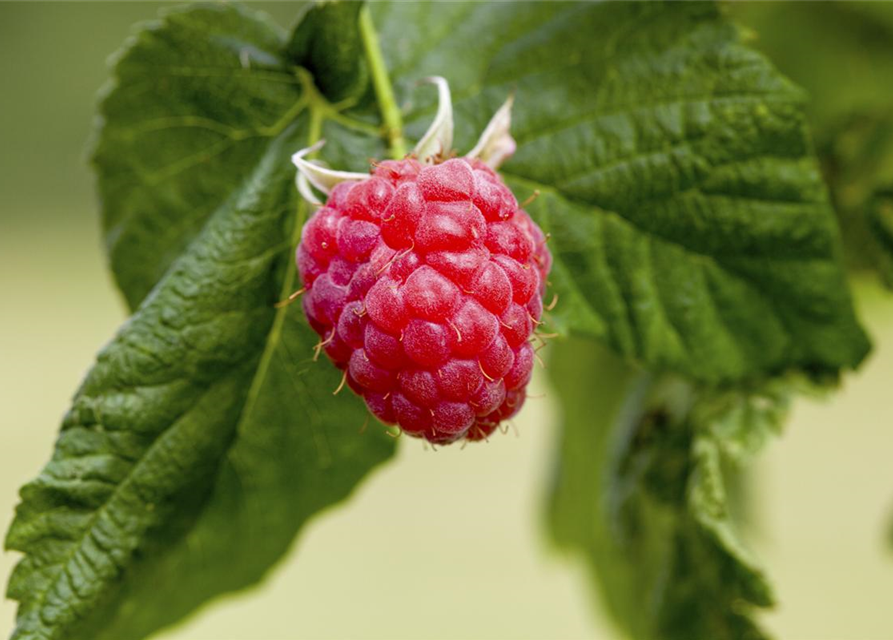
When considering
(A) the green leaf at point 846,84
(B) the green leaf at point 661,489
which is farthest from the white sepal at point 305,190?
(A) the green leaf at point 846,84

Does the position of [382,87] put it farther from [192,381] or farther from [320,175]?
[192,381]

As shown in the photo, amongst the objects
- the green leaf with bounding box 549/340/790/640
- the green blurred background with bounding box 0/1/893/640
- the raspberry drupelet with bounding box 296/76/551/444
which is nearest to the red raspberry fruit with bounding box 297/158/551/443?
the raspberry drupelet with bounding box 296/76/551/444

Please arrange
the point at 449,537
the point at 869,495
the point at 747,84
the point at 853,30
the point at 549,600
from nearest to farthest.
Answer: the point at 747,84, the point at 853,30, the point at 869,495, the point at 549,600, the point at 449,537

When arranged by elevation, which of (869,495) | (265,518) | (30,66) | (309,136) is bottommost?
(869,495)

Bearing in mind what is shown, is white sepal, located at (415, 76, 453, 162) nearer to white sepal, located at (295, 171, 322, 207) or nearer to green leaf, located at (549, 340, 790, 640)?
white sepal, located at (295, 171, 322, 207)

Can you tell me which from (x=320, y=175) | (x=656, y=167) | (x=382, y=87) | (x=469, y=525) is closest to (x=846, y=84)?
(x=656, y=167)

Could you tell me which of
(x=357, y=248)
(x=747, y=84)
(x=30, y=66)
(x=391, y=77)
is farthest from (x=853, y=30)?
(x=30, y=66)

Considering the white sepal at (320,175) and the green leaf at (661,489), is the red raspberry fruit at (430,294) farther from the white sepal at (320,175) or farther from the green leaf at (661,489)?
the green leaf at (661,489)

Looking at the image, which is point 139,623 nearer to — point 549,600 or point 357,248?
point 357,248
